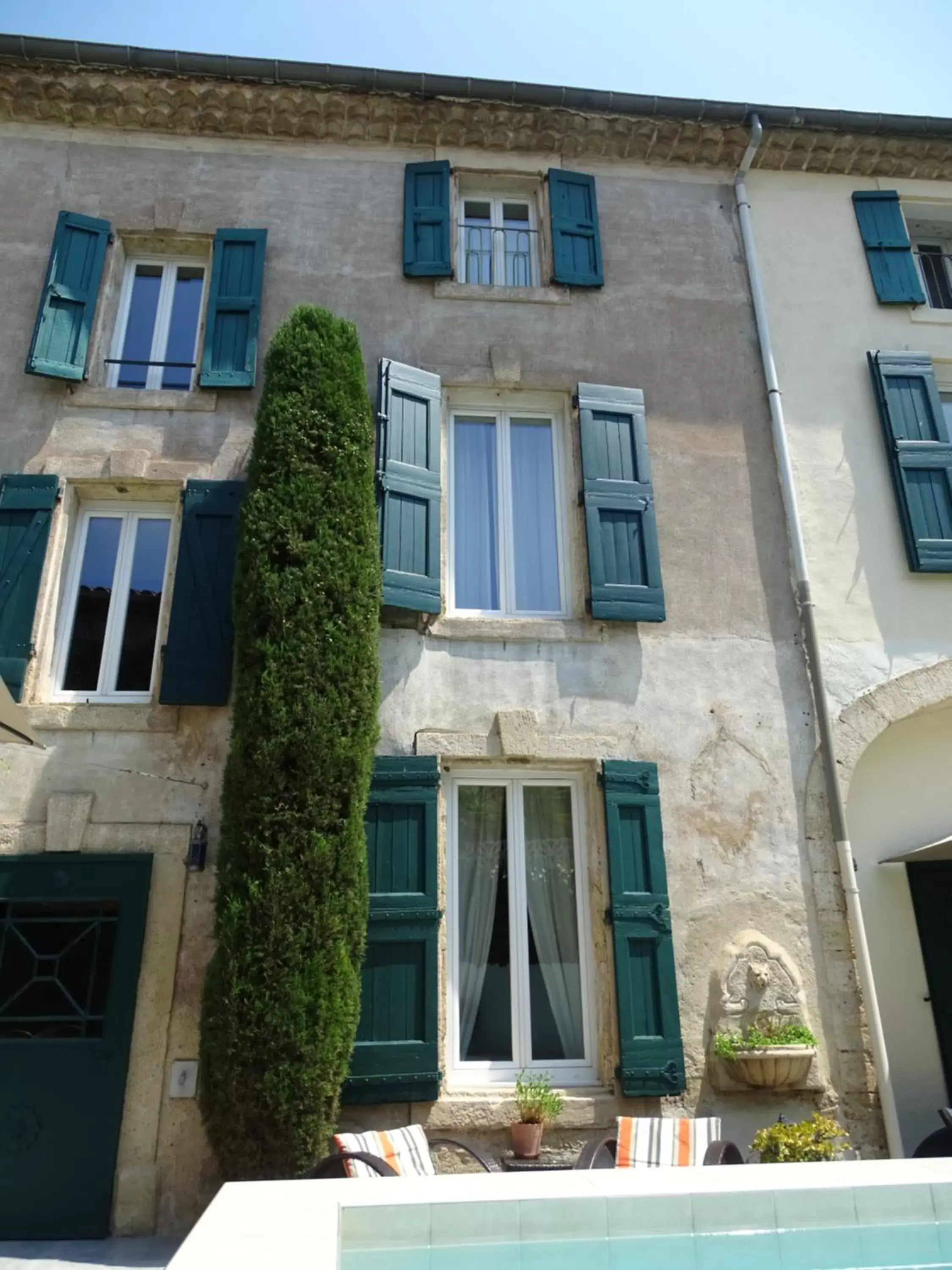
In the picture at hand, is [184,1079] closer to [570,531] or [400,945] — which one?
[400,945]

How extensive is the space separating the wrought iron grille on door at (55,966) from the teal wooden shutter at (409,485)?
272 centimetres

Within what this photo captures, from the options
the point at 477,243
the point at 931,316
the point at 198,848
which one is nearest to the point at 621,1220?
the point at 198,848

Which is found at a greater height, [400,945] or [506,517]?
[506,517]

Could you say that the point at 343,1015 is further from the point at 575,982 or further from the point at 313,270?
the point at 313,270

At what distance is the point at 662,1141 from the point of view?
4598mm

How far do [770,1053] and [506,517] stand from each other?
3.97 metres

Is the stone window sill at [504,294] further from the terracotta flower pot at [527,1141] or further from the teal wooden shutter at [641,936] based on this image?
the terracotta flower pot at [527,1141]

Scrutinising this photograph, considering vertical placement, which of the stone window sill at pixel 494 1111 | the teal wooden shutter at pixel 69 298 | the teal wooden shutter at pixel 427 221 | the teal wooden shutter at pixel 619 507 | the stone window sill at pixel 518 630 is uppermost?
the teal wooden shutter at pixel 427 221

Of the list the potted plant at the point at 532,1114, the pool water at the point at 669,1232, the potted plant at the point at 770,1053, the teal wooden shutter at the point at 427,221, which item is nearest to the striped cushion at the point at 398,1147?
the potted plant at the point at 532,1114

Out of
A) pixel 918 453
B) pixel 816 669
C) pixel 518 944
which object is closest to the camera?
pixel 518 944

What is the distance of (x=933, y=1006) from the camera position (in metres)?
6.16

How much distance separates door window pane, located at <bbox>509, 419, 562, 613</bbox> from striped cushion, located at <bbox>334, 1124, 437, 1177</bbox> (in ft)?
11.3

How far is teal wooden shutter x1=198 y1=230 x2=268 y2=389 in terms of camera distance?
6.80 meters

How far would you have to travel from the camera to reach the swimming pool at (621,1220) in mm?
2881
